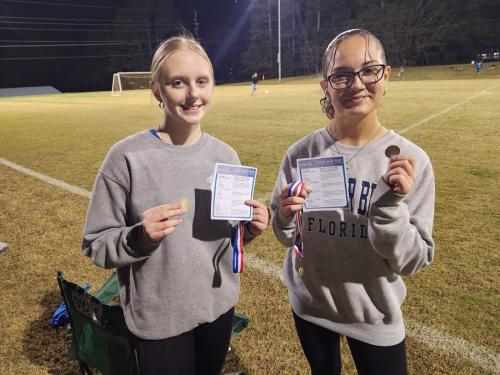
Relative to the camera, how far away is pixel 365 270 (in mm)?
1524

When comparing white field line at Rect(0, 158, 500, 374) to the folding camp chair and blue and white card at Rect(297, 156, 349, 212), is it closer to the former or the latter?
blue and white card at Rect(297, 156, 349, 212)

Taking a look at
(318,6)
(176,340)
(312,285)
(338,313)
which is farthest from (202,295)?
(318,6)

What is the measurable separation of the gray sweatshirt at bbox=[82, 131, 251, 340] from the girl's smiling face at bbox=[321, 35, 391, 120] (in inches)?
22.3

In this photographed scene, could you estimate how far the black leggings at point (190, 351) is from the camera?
1562 mm

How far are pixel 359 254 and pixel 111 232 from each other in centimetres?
95

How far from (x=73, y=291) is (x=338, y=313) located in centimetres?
122

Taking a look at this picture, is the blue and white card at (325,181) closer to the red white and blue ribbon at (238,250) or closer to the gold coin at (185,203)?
the red white and blue ribbon at (238,250)

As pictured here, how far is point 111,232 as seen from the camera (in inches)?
57.8

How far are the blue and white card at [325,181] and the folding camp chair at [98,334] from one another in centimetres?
97

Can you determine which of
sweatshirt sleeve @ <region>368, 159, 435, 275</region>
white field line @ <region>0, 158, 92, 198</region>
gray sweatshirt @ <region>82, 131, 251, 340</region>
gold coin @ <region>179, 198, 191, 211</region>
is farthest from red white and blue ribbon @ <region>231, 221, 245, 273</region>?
white field line @ <region>0, 158, 92, 198</region>

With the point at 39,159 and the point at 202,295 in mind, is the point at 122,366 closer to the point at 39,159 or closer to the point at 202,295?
the point at 202,295

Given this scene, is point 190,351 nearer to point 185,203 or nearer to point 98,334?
point 98,334

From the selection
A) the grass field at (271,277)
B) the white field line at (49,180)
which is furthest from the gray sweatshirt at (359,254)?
the white field line at (49,180)

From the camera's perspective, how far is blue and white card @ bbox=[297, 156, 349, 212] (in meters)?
1.41
